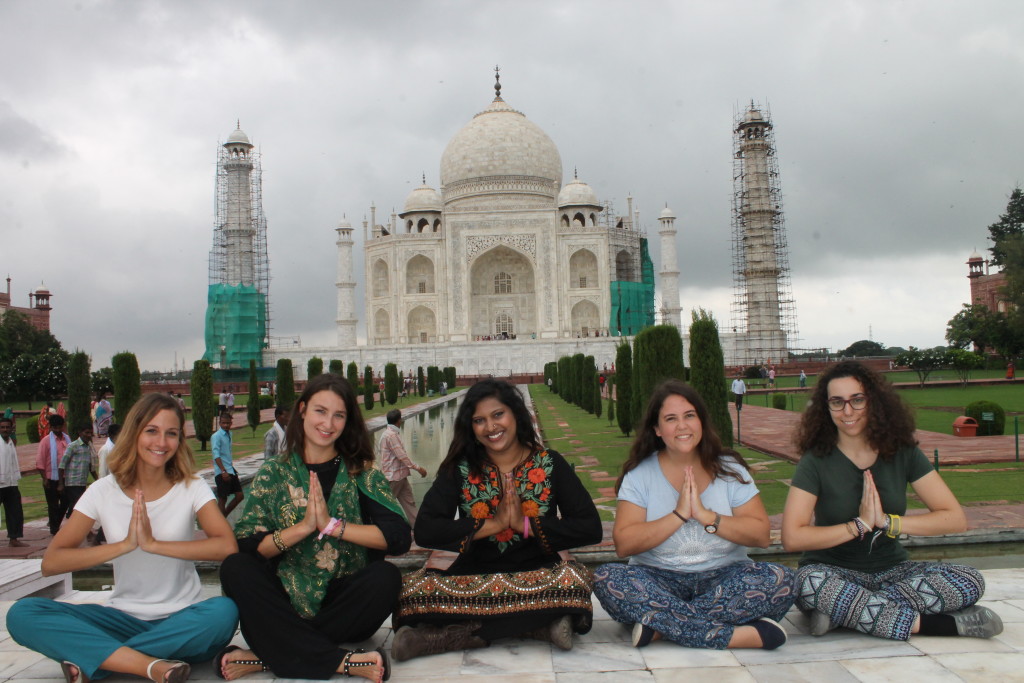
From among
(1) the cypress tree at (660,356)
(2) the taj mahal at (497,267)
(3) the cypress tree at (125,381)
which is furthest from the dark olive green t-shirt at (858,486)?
(2) the taj mahal at (497,267)

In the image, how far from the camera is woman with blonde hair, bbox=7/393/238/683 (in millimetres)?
2193

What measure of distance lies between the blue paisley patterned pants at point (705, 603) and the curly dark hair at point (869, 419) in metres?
0.40

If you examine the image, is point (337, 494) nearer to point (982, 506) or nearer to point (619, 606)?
point (619, 606)

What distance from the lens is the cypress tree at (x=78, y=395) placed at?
8.05 m

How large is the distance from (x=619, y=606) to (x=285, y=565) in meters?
0.93

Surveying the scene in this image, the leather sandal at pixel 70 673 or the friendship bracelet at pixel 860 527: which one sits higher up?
the friendship bracelet at pixel 860 527

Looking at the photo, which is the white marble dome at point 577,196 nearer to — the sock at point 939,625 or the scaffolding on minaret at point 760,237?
the scaffolding on minaret at point 760,237

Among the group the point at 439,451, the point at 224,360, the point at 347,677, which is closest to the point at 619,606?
the point at 347,677

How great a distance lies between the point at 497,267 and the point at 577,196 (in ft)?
12.7

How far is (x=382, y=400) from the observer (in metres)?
19.3

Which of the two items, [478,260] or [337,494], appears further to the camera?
[478,260]

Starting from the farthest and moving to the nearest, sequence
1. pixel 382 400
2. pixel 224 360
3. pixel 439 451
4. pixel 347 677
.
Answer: pixel 224 360, pixel 382 400, pixel 439 451, pixel 347 677

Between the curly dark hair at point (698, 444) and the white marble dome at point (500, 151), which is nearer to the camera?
the curly dark hair at point (698, 444)

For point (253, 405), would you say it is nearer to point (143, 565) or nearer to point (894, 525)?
point (143, 565)
